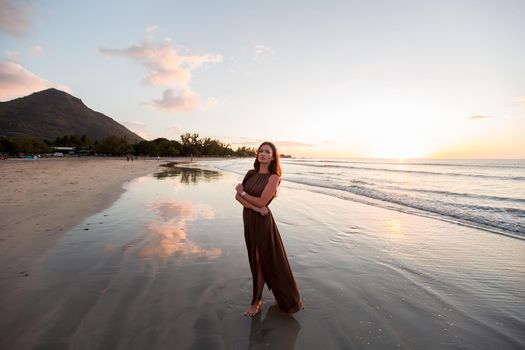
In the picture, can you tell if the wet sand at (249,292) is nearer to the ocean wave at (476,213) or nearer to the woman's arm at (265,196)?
the woman's arm at (265,196)

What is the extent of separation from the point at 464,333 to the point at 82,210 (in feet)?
36.5

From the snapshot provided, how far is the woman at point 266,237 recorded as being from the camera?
3594mm

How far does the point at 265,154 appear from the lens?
362 cm

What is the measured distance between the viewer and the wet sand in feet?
10.4

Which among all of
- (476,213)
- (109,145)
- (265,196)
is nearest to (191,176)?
(476,213)

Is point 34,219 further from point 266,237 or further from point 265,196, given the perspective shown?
point 265,196

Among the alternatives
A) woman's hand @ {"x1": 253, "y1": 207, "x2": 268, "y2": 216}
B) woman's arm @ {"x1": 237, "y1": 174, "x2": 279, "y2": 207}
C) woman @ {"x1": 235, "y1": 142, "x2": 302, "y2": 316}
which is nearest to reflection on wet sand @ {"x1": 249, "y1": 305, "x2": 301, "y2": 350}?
woman @ {"x1": 235, "y1": 142, "x2": 302, "y2": 316}

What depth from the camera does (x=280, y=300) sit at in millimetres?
3701

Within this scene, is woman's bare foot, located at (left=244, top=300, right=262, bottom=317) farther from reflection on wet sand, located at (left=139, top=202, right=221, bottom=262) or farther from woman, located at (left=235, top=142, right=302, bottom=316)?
reflection on wet sand, located at (left=139, top=202, right=221, bottom=262)

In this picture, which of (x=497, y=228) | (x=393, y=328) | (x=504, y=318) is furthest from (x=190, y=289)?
(x=497, y=228)

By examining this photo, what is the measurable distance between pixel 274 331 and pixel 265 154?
2.20 metres

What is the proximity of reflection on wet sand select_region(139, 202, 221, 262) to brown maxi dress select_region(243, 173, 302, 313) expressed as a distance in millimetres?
2463

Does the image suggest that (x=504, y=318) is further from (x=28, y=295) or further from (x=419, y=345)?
(x=28, y=295)

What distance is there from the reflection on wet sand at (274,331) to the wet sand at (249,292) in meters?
0.01
